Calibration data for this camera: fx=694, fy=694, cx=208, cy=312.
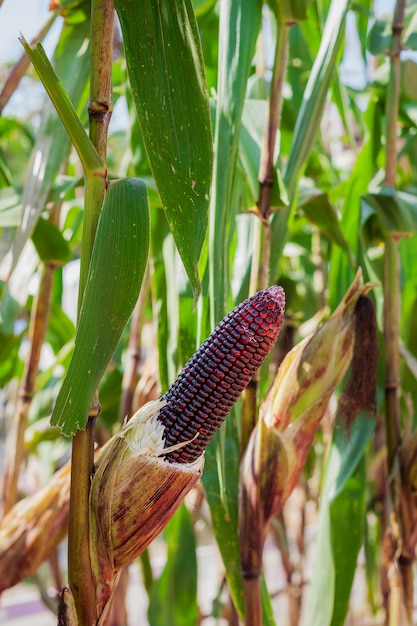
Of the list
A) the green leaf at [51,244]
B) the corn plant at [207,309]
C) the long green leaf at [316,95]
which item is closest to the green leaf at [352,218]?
the corn plant at [207,309]

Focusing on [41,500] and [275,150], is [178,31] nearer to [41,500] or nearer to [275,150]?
[275,150]

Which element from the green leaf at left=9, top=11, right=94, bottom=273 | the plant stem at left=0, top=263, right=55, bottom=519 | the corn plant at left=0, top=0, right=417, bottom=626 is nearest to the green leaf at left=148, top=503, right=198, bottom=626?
the corn plant at left=0, top=0, right=417, bottom=626

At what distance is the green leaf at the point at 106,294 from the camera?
324mm

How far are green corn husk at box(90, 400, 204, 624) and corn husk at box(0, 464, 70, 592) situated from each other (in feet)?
0.86

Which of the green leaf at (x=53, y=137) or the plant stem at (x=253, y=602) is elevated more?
the green leaf at (x=53, y=137)

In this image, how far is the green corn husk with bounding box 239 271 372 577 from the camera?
1.56 feet

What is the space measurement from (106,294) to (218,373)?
0.21 feet

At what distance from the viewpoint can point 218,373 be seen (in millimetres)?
328

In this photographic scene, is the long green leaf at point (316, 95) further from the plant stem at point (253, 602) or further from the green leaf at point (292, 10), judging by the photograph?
the plant stem at point (253, 602)

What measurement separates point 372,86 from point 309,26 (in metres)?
0.10

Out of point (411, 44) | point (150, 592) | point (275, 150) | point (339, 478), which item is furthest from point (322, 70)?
point (150, 592)

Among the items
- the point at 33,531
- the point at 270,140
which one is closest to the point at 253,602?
the point at 33,531

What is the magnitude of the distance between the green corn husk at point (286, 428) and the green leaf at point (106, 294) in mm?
183

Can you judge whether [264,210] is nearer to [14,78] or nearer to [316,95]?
[316,95]
